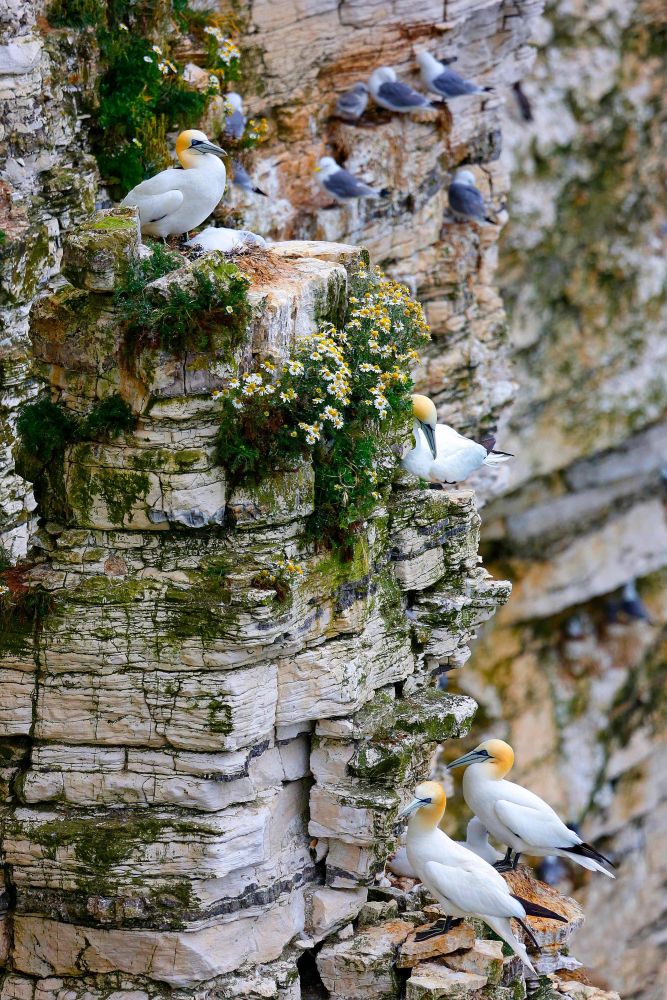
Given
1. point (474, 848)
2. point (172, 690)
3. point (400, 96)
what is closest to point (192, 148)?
point (172, 690)

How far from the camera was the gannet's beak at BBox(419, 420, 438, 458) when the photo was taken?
10688 millimetres

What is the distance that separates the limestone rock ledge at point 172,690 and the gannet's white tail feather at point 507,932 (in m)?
0.97

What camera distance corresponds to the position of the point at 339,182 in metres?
14.7

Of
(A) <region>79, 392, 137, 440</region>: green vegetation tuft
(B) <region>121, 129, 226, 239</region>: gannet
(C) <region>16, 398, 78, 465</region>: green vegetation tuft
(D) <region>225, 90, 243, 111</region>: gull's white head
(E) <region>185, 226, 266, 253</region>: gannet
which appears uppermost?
(D) <region>225, 90, 243, 111</region>: gull's white head

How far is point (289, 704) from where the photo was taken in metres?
9.48

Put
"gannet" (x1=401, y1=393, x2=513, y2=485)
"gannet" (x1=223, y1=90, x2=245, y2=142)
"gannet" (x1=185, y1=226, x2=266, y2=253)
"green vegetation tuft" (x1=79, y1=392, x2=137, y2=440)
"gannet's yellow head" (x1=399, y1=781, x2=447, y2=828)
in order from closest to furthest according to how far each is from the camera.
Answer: "green vegetation tuft" (x1=79, y1=392, x2=137, y2=440) → "gannet's yellow head" (x1=399, y1=781, x2=447, y2=828) → "gannet" (x1=185, y1=226, x2=266, y2=253) → "gannet" (x1=401, y1=393, x2=513, y2=485) → "gannet" (x1=223, y1=90, x2=245, y2=142)

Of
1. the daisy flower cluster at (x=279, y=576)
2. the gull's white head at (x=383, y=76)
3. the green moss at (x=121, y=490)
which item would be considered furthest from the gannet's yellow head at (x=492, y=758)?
the gull's white head at (x=383, y=76)

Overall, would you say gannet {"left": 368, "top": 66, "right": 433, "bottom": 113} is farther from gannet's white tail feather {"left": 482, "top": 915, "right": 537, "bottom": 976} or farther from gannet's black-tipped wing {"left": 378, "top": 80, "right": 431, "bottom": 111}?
gannet's white tail feather {"left": 482, "top": 915, "right": 537, "bottom": 976}

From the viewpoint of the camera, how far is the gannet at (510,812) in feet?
34.5

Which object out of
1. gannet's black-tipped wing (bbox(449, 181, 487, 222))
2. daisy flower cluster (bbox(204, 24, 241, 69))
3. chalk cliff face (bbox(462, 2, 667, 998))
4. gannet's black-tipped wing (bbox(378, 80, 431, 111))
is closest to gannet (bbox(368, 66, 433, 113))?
gannet's black-tipped wing (bbox(378, 80, 431, 111))

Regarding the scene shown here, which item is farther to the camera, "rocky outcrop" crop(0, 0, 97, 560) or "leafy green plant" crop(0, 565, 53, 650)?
"rocky outcrop" crop(0, 0, 97, 560)

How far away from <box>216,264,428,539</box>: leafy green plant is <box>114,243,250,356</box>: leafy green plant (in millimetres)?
349

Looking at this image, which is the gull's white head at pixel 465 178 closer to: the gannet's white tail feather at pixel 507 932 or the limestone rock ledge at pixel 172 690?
the limestone rock ledge at pixel 172 690

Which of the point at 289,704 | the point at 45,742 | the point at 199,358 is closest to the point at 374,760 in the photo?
the point at 289,704
